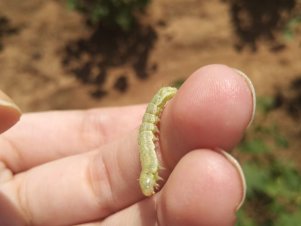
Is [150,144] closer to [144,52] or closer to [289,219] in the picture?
[289,219]

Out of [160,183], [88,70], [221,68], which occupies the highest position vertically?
[221,68]

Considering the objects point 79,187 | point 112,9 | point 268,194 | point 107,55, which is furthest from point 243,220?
point 112,9

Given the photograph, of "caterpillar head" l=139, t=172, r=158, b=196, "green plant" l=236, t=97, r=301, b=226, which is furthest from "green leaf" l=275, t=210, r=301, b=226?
"caterpillar head" l=139, t=172, r=158, b=196

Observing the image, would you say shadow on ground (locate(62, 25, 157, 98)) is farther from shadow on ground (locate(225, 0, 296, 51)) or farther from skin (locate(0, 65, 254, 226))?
skin (locate(0, 65, 254, 226))

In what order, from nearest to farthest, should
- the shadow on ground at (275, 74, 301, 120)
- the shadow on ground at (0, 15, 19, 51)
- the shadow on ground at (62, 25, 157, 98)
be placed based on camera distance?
the shadow on ground at (275, 74, 301, 120) → the shadow on ground at (62, 25, 157, 98) → the shadow on ground at (0, 15, 19, 51)

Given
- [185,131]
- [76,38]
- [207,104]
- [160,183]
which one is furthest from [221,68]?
[76,38]

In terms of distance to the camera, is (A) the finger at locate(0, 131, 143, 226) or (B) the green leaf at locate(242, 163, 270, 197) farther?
(B) the green leaf at locate(242, 163, 270, 197)

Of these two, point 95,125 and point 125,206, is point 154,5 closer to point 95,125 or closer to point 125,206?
point 95,125
